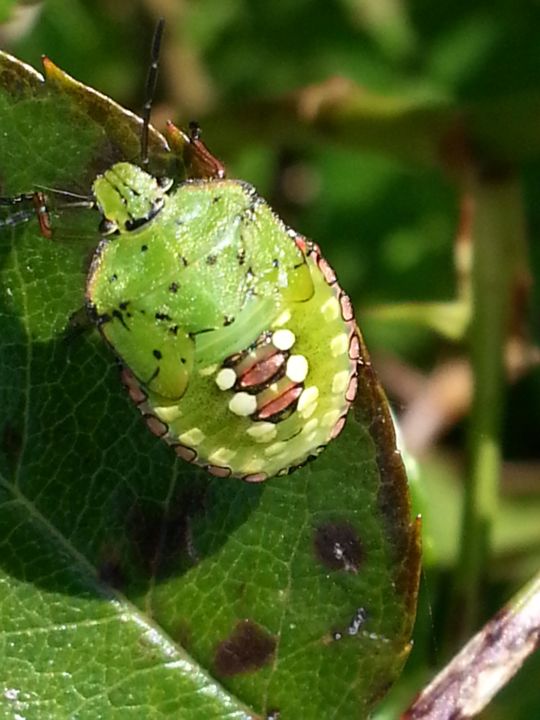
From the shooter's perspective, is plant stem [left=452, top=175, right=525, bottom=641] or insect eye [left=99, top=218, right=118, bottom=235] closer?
insect eye [left=99, top=218, right=118, bottom=235]

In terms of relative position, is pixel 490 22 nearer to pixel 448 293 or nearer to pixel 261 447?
pixel 448 293

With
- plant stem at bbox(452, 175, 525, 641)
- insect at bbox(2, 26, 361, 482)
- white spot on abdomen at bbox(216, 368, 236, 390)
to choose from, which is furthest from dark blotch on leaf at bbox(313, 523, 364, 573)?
plant stem at bbox(452, 175, 525, 641)

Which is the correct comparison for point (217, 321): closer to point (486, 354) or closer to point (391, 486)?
point (391, 486)

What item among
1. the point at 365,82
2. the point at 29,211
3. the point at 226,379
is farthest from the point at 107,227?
the point at 365,82

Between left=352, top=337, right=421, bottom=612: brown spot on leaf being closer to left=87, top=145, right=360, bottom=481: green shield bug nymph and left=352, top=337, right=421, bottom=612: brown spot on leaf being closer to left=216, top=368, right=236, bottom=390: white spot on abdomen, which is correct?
left=87, top=145, right=360, bottom=481: green shield bug nymph

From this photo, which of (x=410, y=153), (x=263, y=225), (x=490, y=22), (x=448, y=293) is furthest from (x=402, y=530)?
(x=490, y=22)

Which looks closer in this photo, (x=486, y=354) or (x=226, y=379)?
(x=226, y=379)
